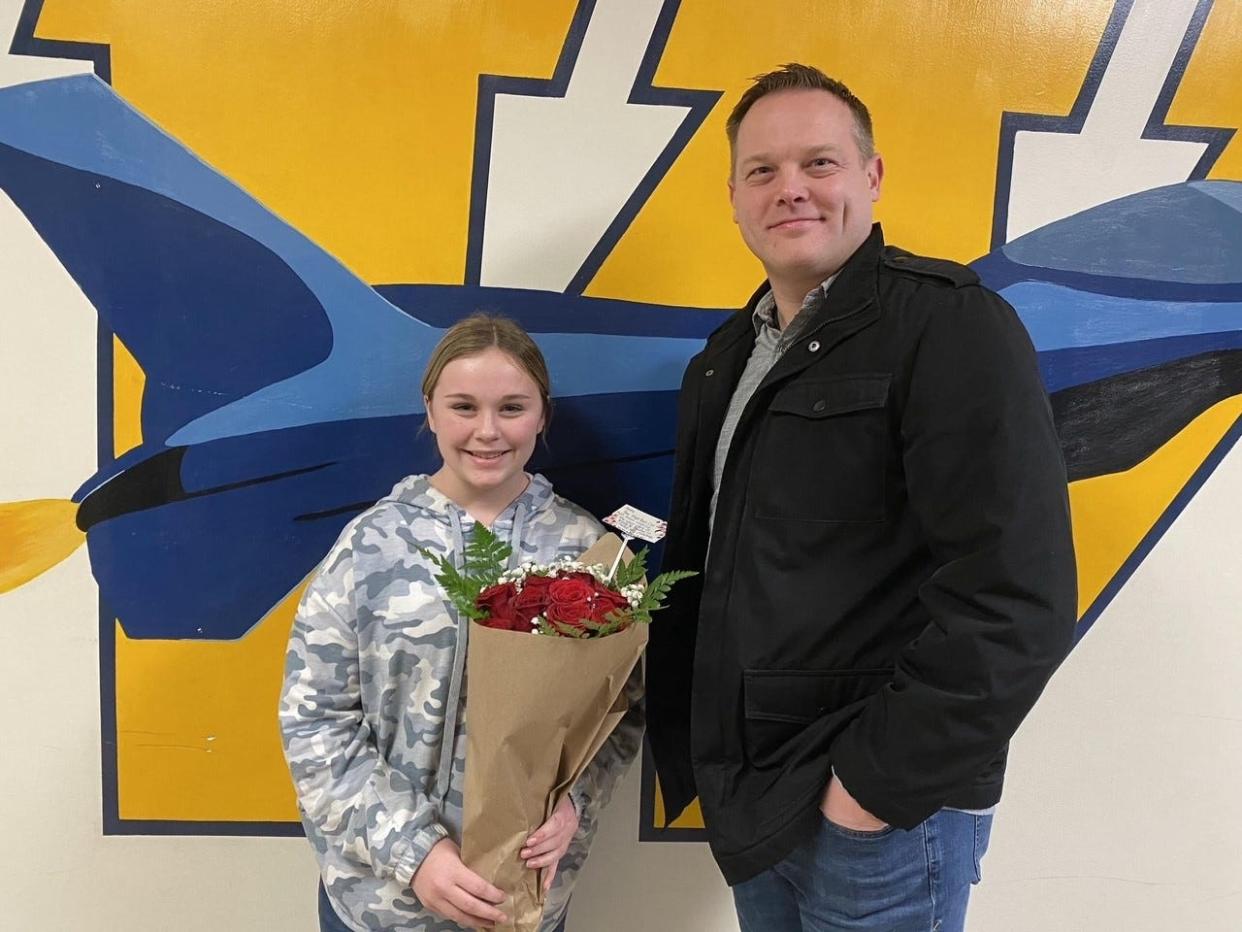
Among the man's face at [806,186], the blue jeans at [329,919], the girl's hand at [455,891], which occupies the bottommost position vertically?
the blue jeans at [329,919]

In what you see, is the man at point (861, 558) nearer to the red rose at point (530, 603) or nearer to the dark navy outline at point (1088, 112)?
the red rose at point (530, 603)

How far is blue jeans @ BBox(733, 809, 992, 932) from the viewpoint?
1.03 metres

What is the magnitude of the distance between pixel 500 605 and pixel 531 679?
10cm

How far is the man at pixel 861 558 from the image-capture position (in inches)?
36.2

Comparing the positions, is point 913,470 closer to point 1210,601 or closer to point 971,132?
point 971,132

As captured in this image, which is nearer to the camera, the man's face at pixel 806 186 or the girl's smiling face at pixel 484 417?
the man's face at pixel 806 186

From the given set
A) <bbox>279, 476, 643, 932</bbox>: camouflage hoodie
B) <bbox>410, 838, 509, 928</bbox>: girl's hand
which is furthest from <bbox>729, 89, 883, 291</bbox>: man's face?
<bbox>410, 838, 509, 928</bbox>: girl's hand

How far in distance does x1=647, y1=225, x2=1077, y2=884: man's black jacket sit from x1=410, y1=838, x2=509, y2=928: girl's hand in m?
0.31

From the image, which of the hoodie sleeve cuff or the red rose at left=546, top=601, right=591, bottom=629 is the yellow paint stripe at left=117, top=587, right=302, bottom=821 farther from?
the red rose at left=546, top=601, right=591, bottom=629

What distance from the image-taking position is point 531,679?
0.97 meters

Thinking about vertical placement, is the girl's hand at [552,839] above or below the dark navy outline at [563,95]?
below

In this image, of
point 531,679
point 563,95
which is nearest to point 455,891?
point 531,679

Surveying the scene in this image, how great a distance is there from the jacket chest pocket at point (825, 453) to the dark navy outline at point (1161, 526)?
95 centimetres

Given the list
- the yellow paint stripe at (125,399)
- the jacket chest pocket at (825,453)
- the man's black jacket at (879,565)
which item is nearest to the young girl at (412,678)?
the man's black jacket at (879,565)
